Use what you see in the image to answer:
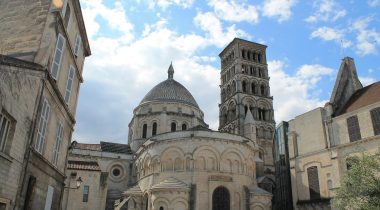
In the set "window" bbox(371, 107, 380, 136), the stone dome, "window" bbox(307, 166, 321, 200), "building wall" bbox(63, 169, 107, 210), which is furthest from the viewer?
the stone dome

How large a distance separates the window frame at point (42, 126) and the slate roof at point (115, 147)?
36657mm

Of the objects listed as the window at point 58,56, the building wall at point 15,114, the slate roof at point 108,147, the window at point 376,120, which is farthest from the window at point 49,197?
the slate roof at point 108,147

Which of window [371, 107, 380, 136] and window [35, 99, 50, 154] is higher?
window [371, 107, 380, 136]

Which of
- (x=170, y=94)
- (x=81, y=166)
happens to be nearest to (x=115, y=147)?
(x=170, y=94)

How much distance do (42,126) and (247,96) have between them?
4788 centimetres

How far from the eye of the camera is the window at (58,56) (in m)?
15.7

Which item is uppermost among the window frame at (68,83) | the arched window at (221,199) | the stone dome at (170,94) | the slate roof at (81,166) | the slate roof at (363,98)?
the stone dome at (170,94)

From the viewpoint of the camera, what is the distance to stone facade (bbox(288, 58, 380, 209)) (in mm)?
29172

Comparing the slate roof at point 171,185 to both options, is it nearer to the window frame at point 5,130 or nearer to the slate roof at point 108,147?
the slate roof at point 108,147

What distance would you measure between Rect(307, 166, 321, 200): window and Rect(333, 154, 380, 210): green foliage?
1163 centimetres

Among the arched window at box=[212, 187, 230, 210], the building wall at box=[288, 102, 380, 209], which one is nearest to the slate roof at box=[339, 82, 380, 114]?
the building wall at box=[288, 102, 380, 209]

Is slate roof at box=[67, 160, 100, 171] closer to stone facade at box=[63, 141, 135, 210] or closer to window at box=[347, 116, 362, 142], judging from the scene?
stone facade at box=[63, 141, 135, 210]

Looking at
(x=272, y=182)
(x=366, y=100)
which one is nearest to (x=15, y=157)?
(x=366, y=100)

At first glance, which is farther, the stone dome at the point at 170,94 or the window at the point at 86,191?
the stone dome at the point at 170,94
